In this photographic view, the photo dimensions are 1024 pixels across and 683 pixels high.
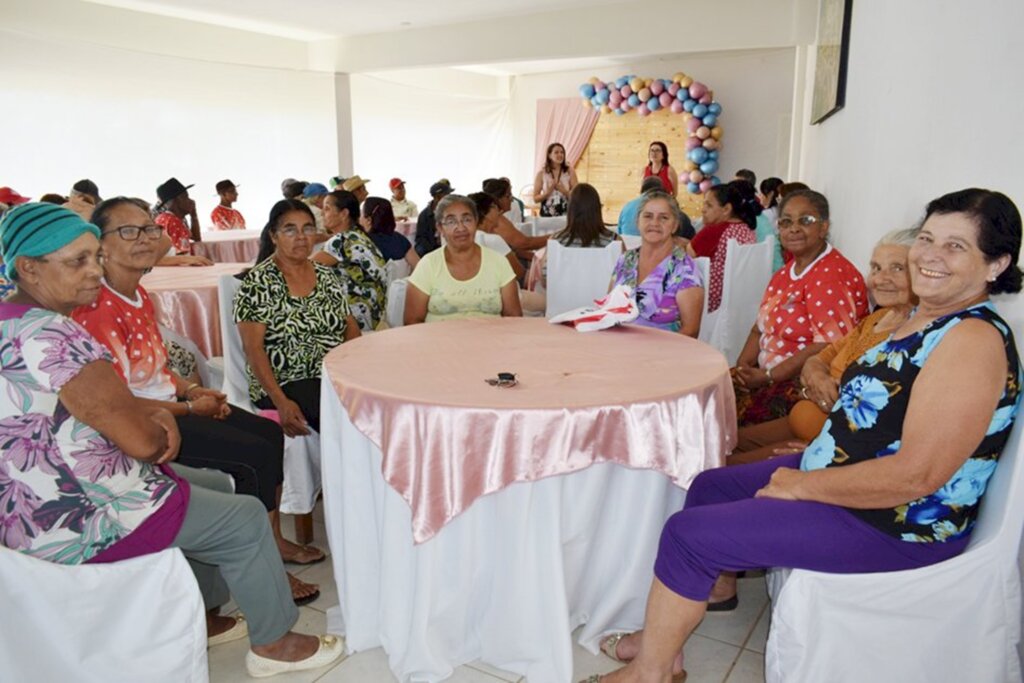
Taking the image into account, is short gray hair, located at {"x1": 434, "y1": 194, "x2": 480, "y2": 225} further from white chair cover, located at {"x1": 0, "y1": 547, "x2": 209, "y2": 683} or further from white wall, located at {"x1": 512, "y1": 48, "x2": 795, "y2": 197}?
white wall, located at {"x1": 512, "y1": 48, "x2": 795, "y2": 197}

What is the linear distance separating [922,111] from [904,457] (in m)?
1.60

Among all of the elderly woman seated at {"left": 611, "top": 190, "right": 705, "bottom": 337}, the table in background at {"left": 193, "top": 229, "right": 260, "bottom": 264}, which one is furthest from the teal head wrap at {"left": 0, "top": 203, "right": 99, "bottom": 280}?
the table in background at {"left": 193, "top": 229, "right": 260, "bottom": 264}

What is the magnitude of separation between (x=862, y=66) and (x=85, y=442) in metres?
3.75

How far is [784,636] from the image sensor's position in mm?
1485

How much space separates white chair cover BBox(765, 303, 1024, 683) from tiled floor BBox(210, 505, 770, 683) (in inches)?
19.2

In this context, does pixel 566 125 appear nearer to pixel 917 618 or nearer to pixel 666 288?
pixel 666 288

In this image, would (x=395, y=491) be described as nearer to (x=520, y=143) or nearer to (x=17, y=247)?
(x=17, y=247)

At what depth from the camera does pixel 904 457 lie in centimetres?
136

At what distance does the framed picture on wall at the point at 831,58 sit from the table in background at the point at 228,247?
430cm

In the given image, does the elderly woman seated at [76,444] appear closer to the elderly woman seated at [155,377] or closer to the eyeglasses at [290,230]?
the elderly woman seated at [155,377]

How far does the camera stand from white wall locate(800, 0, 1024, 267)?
1726mm

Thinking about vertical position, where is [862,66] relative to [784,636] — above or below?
above

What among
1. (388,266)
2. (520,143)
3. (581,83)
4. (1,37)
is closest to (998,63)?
(388,266)
